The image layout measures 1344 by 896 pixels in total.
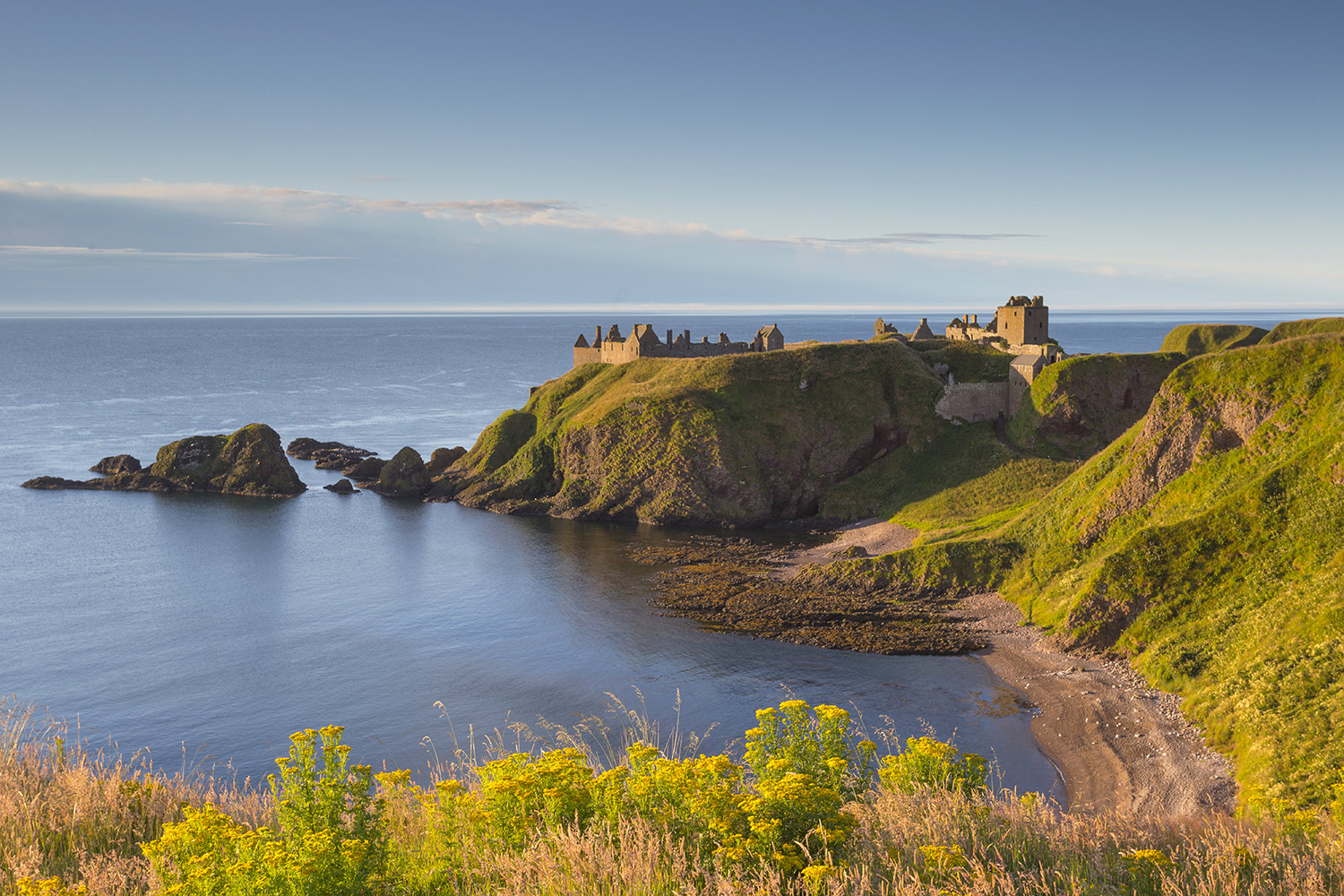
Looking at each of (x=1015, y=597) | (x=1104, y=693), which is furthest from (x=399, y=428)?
(x=1104, y=693)

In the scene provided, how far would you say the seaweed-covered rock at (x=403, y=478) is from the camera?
369 ft

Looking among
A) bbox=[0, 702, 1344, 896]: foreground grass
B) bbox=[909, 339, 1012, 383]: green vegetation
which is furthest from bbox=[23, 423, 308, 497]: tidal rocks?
bbox=[0, 702, 1344, 896]: foreground grass

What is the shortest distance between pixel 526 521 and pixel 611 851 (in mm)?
88801

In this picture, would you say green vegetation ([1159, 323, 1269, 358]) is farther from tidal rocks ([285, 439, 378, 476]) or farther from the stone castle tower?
tidal rocks ([285, 439, 378, 476])

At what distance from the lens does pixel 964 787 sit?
1933 centimetres

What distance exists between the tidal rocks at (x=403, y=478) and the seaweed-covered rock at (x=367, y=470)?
5.00 metres

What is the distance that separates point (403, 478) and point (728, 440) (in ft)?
145

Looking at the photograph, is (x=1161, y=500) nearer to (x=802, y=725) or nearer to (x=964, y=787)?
(x=964, y=787)

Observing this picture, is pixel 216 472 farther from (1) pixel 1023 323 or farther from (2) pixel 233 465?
(1) pixel 1023 323

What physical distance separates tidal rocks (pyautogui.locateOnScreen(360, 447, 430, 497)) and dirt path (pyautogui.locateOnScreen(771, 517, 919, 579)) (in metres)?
55.1

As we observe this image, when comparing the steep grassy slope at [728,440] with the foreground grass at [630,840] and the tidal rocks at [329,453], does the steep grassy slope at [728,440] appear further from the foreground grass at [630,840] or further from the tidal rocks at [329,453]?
the foreground grass at [630,840]

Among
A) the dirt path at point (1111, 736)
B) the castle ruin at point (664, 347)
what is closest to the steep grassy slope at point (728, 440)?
the castle ruin at point (664, 347)

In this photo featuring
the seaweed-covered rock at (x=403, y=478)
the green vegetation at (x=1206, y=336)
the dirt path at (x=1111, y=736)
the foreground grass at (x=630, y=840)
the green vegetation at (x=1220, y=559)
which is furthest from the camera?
the green vegetation at (x=1206, y=336)

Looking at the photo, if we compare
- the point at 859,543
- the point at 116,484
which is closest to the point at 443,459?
the point at 116,484
